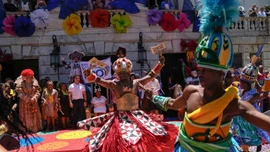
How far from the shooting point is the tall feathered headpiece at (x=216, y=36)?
2.75 metres

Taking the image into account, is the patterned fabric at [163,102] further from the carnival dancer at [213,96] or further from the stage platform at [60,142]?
the stage platform at [60,142]

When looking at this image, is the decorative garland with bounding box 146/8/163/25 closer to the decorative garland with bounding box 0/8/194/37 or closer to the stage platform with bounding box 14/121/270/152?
the decorative garland with bounding box 0/8/194/37

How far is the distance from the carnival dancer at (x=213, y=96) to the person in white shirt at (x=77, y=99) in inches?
273

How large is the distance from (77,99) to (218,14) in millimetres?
7265

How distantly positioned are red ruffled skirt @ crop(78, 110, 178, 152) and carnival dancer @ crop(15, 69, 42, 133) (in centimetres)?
369

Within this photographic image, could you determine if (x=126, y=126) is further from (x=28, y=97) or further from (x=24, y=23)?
(x=24, y=23)

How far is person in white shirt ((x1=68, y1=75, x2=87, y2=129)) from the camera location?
959cm

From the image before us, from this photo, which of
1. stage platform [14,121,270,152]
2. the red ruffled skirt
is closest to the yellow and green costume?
the red ruffled skirt

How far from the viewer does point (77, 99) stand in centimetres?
962

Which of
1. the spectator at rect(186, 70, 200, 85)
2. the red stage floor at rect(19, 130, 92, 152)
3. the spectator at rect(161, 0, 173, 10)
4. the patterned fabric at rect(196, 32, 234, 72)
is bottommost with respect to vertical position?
the red stage floor at rect(19, 130, 92, 152)

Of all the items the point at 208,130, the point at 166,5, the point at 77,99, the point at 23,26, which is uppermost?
the point at 166,5

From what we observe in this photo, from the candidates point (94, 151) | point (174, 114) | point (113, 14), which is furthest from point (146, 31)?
point (94, 151)

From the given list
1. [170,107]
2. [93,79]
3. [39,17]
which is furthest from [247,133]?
[39,17]

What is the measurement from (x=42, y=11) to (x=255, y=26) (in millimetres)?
9410
